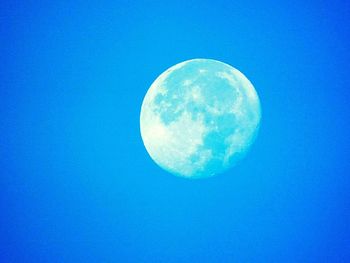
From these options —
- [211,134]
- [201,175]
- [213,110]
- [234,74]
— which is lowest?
[201,175]

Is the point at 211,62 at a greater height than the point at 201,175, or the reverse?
the point at 211,62

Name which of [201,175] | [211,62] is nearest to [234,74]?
[211,62]

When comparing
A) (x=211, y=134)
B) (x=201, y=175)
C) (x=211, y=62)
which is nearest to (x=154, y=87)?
(x=211, y=62)

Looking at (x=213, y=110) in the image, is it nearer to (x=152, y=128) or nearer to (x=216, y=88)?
(x=216, y=88)

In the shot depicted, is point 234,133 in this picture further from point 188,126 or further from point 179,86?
point 179,86

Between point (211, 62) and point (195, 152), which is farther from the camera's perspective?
point (211, 62)

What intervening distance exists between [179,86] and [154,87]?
42 cm

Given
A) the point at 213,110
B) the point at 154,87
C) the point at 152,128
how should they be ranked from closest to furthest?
1. the point at 213,110
2. the point at 152,128
3. the point at 154,87

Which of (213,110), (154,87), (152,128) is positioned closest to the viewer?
(213,110)

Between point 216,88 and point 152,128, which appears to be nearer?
point 216,88

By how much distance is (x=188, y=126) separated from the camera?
282 centimetres

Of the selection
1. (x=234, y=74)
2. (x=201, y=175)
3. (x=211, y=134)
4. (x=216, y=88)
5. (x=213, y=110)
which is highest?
(x=234, y=74)

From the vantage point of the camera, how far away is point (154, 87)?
129 inches

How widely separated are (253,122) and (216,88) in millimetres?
636
